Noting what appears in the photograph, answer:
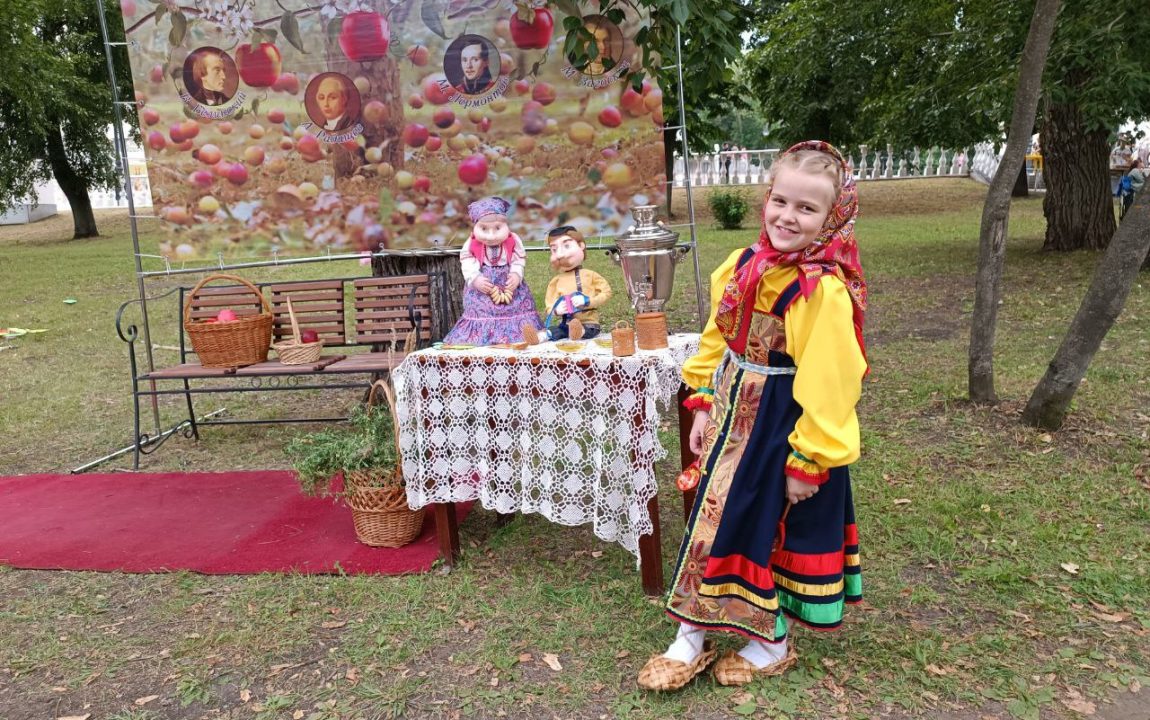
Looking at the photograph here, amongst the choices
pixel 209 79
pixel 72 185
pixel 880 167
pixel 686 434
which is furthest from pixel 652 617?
pixel 880 167

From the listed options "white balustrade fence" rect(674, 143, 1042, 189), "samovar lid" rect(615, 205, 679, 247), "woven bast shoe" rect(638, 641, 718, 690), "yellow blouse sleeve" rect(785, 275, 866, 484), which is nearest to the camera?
"yellow blouse sleeve" rect(785, 275, 866, 484)

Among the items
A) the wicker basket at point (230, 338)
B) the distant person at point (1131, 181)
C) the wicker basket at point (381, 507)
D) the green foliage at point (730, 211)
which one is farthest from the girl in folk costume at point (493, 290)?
the green foliage at point (730, 211)

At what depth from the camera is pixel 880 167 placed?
36344mm

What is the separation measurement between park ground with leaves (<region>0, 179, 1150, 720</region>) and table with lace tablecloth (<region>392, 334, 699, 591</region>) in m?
0.38

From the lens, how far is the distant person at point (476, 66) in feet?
16.0

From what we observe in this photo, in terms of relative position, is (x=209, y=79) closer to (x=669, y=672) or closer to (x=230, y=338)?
(x=230, y=338)

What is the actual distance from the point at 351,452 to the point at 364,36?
2.65 m

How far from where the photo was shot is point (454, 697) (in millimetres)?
2916

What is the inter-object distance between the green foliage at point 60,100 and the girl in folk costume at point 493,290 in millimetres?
15790

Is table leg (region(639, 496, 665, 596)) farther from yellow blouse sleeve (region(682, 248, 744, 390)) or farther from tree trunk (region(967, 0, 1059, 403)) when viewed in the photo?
tree trunk (region(967, 0, 1059, 403))

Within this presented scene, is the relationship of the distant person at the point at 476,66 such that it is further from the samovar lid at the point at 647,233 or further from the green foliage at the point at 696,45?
the samovar lid at the point at 647,233

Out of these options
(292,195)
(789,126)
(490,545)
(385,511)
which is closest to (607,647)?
(490,545)

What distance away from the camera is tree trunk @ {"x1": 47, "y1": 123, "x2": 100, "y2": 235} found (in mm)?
21688

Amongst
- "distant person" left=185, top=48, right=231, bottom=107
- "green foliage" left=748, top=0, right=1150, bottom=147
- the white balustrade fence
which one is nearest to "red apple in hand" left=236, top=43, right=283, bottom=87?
"distant person" left=185, top=48, right=231, bottom=107
